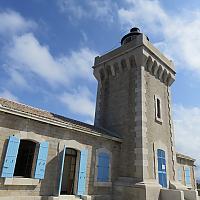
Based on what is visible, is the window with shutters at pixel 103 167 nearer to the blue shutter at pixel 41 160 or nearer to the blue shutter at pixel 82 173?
the blue shutter at pixel 82 173

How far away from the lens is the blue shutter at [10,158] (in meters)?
6.25

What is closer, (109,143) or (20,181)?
(20,181)

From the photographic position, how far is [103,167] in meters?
9.31

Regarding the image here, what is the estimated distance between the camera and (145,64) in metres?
11.8

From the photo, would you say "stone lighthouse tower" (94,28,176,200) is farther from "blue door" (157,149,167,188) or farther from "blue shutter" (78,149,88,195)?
"blue shutter" (78,149,88,195)

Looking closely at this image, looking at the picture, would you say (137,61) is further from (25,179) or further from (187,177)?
(187,177)

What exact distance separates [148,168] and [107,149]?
2.10 m

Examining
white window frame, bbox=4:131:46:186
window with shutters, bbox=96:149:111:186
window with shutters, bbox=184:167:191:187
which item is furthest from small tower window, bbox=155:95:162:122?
white window frame, bbox=4:131:46:186

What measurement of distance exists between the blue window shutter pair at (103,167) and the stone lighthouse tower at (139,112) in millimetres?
726

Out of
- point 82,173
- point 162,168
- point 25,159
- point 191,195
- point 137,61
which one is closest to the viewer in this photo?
point 25,159

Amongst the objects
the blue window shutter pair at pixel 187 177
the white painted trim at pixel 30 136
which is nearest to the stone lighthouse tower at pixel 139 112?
the blue window shutter pair at pixel 187 177

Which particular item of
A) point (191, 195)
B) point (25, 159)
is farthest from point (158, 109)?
point (25, 159)

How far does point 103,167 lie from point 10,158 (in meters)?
4.34

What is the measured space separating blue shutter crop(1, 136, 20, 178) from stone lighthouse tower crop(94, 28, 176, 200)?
199 inches
